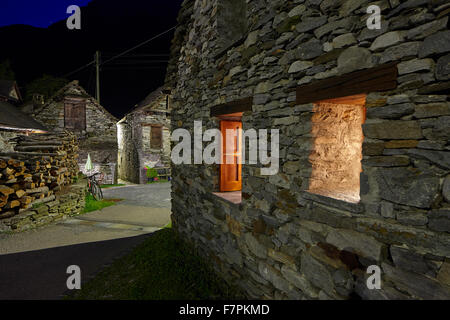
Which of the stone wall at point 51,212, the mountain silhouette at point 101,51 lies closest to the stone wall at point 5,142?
the stone wall at point 51,212

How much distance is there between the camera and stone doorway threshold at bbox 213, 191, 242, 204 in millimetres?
3988

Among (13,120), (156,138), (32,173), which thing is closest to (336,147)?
(32,173)

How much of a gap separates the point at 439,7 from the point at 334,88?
0.85 m

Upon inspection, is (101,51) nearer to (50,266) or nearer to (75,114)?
(75,114)

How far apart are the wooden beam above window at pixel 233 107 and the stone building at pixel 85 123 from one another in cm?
1626

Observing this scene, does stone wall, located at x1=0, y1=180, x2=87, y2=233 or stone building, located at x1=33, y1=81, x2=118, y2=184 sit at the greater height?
stone building, located at x1=33, y1=81, x2=118, y2=184

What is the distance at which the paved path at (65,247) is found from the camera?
454 centimetres

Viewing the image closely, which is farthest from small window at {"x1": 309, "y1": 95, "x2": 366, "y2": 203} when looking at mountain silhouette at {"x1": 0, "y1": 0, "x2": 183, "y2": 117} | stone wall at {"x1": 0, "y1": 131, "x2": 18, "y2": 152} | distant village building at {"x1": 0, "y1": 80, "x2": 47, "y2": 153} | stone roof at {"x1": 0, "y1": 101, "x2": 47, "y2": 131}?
mountain silhouette at {"x1": 0, "y1": 0, "x2": 183, "y2": 117}

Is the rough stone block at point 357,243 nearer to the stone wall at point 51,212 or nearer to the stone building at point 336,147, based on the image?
the stone building at point 336,147

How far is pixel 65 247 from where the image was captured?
6.28 metres

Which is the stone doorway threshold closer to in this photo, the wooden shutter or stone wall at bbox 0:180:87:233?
stone wall at bbox 0:180:87:233

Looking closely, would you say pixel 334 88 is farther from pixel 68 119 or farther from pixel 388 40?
pixel 68 119

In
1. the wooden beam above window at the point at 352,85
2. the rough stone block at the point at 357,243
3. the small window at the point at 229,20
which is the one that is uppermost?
the small window at the point at 229,20

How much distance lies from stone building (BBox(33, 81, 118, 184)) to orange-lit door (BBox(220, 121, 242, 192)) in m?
16.1
